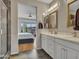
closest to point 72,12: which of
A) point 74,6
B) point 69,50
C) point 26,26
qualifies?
point 74,6

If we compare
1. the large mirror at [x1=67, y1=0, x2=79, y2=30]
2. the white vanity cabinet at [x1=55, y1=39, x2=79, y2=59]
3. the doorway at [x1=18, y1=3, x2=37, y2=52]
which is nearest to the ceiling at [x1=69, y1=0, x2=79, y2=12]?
the large mirror at [x1=67, y1=0, x2=79, y2=30]

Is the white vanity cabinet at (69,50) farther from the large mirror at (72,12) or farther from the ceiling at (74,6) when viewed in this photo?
the ceiling at (74,6)

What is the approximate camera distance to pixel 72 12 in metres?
3.27

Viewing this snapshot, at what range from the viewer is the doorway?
5.89 meters

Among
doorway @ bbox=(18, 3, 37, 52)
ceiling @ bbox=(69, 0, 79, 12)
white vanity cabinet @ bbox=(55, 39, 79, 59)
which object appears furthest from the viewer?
doorway @ bbox=(18, 3, 37, 52)

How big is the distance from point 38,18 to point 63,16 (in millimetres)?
2122

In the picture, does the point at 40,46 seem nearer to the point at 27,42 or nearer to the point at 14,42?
the point at 27,42

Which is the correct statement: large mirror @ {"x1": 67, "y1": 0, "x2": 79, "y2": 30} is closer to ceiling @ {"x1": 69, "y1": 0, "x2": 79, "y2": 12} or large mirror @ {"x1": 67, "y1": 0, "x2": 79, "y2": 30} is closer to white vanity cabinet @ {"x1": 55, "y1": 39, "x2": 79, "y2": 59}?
ceiling @ {"x1": 69, "y1": 0, "x2": 79, "y2": 12}

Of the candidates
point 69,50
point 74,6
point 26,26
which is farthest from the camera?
point 26,26

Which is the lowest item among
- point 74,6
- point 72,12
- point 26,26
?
point 26,26

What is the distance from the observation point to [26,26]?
12641 mm

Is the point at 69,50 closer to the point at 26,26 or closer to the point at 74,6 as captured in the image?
the point at 74,6

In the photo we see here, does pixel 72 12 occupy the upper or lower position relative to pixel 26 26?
upper

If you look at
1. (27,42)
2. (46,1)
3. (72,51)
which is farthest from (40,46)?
(72,51)
